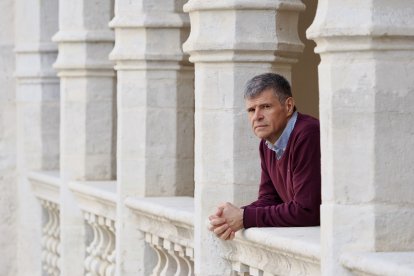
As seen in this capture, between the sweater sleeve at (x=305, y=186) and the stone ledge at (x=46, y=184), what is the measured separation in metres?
6.08

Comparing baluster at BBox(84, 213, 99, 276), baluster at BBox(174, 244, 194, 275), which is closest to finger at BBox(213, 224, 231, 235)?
baluster at BBox(174, 244, 194, 275)

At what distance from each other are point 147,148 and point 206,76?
7.83 ft

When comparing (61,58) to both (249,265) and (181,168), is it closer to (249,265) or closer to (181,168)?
(181,168)

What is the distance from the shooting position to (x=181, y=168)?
11164 millimetres

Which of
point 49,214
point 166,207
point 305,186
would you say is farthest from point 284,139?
point 49,214

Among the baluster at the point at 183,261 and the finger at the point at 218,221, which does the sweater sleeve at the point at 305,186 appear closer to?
the finger at the point at 218,221

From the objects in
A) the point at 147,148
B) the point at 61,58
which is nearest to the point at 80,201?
the point at 61,58

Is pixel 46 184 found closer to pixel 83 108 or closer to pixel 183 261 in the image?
pixel 83 108

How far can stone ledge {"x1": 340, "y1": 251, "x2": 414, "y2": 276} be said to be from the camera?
Result: 6.49 metres

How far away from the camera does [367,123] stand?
22.5 ft

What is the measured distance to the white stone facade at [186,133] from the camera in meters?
6.88

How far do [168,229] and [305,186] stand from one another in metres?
2.82

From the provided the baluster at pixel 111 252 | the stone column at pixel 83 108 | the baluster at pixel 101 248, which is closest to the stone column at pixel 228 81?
the baluster at pixel 111 252

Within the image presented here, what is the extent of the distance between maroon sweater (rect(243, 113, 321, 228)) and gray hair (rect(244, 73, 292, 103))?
0.50ft
